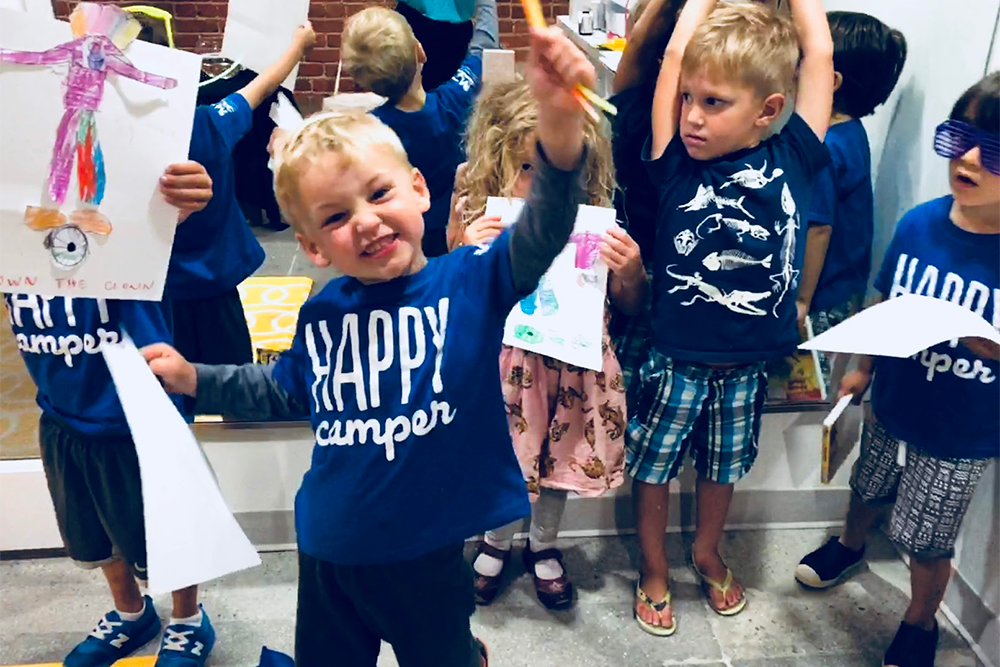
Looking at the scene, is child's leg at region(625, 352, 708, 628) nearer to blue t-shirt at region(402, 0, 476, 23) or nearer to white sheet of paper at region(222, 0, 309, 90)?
blue t-shirt at region(402, 0, 476, 23)

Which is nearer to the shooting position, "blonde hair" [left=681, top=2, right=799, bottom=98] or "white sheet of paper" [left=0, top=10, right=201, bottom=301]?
"white sheet of paper" [left=0, top=10, right=201, bottom=301]

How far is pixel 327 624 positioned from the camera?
1082mm

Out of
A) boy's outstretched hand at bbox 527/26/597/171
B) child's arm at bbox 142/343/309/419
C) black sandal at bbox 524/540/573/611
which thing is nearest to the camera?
boy's outstretched hand at bbox 527/26/597/171

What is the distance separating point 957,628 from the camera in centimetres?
155

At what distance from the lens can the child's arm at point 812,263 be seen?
4.89 ft

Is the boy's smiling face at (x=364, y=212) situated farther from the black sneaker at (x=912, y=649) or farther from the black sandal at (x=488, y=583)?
the black sneaker at (x=912, y=649)

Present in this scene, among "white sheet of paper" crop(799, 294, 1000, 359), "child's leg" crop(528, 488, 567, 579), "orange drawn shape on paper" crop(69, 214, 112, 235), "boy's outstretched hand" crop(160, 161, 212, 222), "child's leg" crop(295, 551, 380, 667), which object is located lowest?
"child's leg" crop(528, 488, 567, 579)

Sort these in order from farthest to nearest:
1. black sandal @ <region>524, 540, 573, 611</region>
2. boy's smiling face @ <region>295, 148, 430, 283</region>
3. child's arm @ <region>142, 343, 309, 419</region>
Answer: black sandal @ <region>524, 540, 573, 611</region>
child's arm @ <region>142, 343, 309, 419</region>
boy's smiling face @ <region>295, 148, 430, 283</region>

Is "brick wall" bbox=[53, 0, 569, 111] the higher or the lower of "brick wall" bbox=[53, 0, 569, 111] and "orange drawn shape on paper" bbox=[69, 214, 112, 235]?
the higher

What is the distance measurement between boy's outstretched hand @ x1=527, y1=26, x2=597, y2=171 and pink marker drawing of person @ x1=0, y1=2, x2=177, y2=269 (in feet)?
1.77

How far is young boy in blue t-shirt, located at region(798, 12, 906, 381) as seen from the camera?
150cm

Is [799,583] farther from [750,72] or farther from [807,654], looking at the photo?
[750,72]

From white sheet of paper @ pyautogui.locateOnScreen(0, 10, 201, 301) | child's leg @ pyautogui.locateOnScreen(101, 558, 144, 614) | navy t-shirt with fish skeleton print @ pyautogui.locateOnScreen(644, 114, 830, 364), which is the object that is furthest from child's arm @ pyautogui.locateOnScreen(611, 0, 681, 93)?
child's leg @ pyautogui.locateOnScreen(101, 558, 144, 614)

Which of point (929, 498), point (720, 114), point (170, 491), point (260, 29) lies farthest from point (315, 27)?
point (929, 498)
